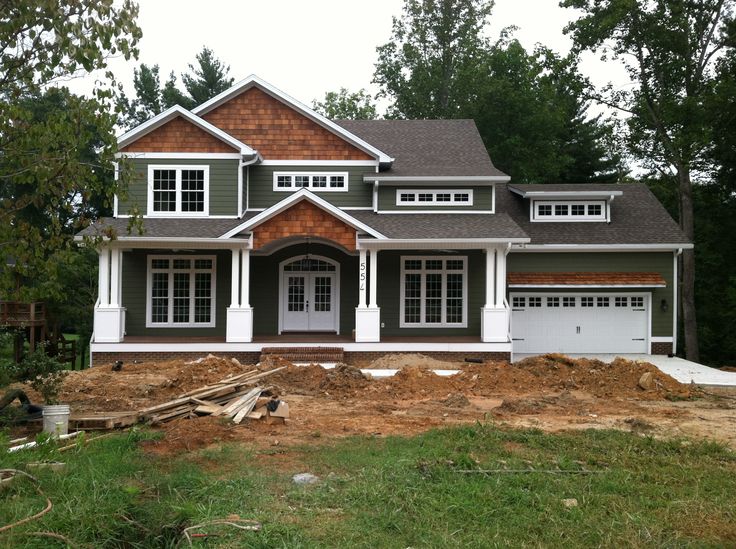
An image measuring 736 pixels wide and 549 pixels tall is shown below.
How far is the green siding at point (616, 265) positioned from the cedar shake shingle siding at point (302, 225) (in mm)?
6181

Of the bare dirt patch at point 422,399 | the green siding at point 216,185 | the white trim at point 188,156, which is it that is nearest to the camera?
the bare dirt patch at point 422,399

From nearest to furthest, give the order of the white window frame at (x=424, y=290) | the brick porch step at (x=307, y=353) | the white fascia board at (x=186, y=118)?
the brick porch step at (x=307, y=353) < the white fascia board at (x=186, y=118) < the white window frame at (x=424, y=290)

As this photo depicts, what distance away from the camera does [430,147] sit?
22453 mm

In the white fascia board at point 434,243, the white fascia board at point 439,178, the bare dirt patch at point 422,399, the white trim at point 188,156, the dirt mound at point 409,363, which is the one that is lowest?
the bare dirt patch at point 422,399

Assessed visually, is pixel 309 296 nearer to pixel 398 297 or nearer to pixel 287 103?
pixel 398 297

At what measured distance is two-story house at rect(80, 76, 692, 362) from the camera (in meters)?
18.9

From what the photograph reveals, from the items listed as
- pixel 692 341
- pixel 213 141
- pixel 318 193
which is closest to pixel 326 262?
pixel 318 193

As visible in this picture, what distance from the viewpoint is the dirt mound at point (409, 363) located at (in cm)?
1600

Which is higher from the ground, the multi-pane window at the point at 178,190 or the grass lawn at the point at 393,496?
the multi-pane window at the point at 178,190

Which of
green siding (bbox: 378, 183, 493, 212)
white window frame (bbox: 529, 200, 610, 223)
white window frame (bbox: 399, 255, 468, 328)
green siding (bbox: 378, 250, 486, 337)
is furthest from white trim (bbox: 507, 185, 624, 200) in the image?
white window frame (bbox: 399, 255, 468, 328)

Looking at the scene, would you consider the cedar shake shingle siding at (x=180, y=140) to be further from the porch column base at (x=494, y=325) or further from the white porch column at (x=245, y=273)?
the porch column base at (x=494, y=325)

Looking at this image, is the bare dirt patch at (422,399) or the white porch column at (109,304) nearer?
the bare dirt patch at (422,399)

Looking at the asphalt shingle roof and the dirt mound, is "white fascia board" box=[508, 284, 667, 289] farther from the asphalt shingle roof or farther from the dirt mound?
the dirt mound

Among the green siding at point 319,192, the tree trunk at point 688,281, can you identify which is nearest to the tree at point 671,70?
the tree trunk at point 688,281
